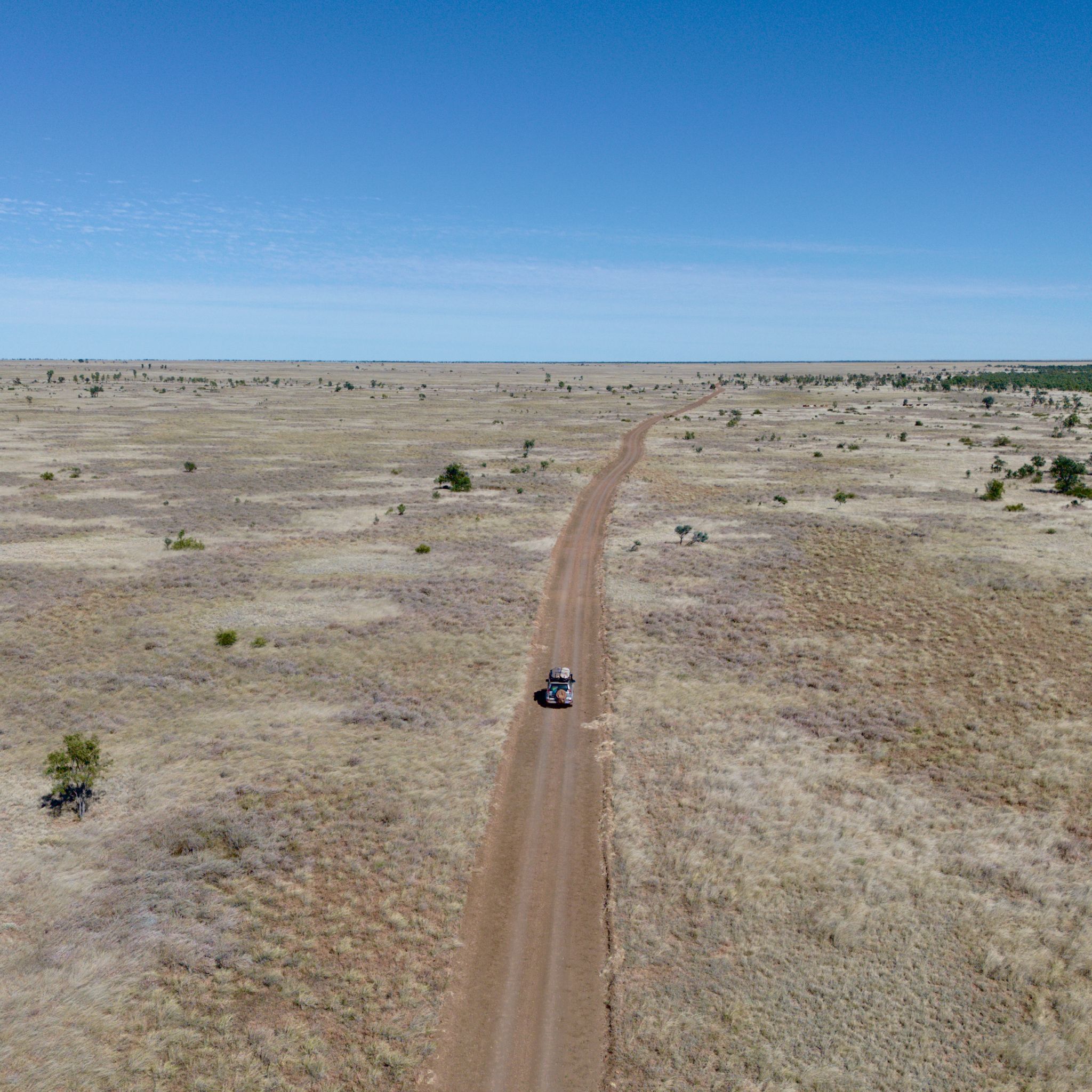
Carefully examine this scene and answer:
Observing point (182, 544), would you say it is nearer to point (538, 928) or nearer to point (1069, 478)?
point (538, 928)

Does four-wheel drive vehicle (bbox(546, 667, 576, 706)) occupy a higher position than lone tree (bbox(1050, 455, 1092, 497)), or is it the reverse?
lone tree (bbox(1050, 455, 1092, 497))

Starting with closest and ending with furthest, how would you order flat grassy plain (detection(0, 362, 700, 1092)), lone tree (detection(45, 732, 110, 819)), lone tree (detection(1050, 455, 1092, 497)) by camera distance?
1. flat grassy plain (detection(0, 362, 700, 1092))
2. lone tree (detection(45, 732, 110, 819))
3. lone tree (detection(1050, 455, 1092, 497))

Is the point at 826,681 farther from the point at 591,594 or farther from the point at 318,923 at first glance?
the point at 318,923

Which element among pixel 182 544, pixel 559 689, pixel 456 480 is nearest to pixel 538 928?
pixel 559 689

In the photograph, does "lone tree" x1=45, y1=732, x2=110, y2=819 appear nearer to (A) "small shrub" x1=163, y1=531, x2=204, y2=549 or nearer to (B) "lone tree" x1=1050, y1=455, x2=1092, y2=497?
(A) "small shrub" x1=163, y1=531, x2=204, y2=549

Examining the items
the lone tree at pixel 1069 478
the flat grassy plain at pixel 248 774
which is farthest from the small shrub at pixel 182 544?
the lone tree at pixel 1069 478

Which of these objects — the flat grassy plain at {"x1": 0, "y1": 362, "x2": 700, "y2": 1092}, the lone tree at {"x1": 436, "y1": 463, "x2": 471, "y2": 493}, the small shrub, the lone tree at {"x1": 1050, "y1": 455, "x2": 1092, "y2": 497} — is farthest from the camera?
the lone tree at {"x1": 436, "y1": 463, "x2": 471, "y2": 493}

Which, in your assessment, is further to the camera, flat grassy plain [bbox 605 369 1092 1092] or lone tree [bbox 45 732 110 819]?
lone tree [bbox 45 732 110 819]

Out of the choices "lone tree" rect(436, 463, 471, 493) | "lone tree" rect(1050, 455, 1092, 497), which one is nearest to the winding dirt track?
"lone tree" rect(436, 463, 471, 493)
